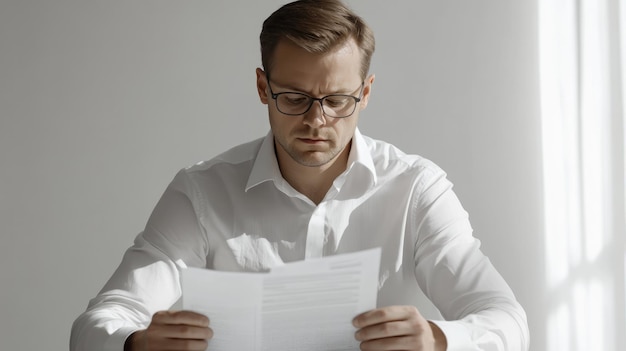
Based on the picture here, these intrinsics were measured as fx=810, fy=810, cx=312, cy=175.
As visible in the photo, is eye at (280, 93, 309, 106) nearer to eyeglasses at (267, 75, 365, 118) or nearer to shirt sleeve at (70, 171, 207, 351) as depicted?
eyeglasses at (267, 75, 365, 118)

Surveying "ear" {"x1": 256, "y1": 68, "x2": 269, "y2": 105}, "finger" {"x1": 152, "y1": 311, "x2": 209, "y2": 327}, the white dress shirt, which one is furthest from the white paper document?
"ear" {"x1": 256, "y1": 68, "x2": 269, "y2": 105}

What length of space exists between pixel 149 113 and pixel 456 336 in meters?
1.55

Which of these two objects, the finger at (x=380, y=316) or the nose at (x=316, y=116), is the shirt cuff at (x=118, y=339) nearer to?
the finger at (x=380, y=316)

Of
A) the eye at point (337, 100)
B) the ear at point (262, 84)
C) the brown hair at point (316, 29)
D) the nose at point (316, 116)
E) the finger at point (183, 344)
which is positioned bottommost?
the finger at point (183, 344)

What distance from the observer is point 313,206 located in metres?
1.90

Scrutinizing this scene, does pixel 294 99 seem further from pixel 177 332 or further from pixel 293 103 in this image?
pixel 177 332

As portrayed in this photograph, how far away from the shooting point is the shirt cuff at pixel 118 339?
4.90 ft

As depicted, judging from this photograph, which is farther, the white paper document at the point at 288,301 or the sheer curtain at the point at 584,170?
the sheer curtain at the point at 584,170

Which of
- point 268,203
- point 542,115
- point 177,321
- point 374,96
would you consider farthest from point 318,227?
point 542,115

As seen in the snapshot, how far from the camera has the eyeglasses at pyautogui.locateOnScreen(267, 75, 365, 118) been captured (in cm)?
174

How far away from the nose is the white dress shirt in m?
0.20

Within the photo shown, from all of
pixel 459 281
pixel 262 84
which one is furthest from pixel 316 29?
pixel 459 281

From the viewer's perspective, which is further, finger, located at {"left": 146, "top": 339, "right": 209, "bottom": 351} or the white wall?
the white wall

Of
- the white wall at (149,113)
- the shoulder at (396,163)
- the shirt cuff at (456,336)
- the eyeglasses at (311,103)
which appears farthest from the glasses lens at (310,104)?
the white wall at (149,113)
